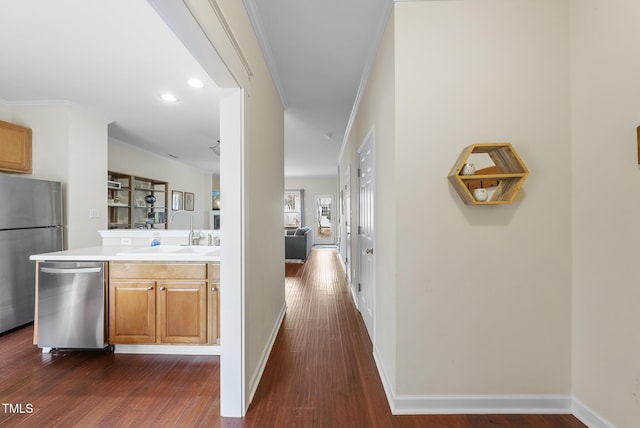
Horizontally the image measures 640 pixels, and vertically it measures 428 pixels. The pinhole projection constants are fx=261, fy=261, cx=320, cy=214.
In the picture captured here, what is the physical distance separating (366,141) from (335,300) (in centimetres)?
221

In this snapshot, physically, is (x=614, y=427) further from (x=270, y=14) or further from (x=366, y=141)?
(x=270, y=14)

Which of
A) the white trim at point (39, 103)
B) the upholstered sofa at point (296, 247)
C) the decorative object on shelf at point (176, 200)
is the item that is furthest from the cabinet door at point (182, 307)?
the decorative object on shelf at point (176, 200)

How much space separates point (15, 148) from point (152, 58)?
2.23m

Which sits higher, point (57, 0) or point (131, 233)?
point (57, 0)

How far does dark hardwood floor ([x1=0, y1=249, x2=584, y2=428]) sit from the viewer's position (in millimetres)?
1543

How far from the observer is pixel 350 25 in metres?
1.93

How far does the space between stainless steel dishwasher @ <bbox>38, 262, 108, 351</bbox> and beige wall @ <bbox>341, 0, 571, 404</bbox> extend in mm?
2419

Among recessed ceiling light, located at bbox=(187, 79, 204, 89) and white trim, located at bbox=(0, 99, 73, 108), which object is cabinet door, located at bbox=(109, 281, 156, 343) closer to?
recessed ceiling light, located at bbox=(187, 79, 204, 89)

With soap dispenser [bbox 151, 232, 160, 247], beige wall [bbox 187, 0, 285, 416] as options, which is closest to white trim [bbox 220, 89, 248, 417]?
beige wall [bbox 187, 0, 285, 416]

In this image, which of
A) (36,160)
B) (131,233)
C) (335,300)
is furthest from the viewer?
(335,300)

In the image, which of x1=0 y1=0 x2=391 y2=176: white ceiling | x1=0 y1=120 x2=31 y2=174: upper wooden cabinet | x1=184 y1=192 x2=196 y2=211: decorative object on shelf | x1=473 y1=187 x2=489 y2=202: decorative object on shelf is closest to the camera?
x1=473 y1=187 x2=489 y2=202: decorative object on shelf

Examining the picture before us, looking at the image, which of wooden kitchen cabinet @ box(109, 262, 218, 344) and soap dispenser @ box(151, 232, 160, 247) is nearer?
wooden kitchen cabinet @ box(109, 262, 218, 344)

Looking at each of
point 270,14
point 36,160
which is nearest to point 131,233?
point 36,160

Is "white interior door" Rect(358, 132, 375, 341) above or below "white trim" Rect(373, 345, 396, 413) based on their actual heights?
above
